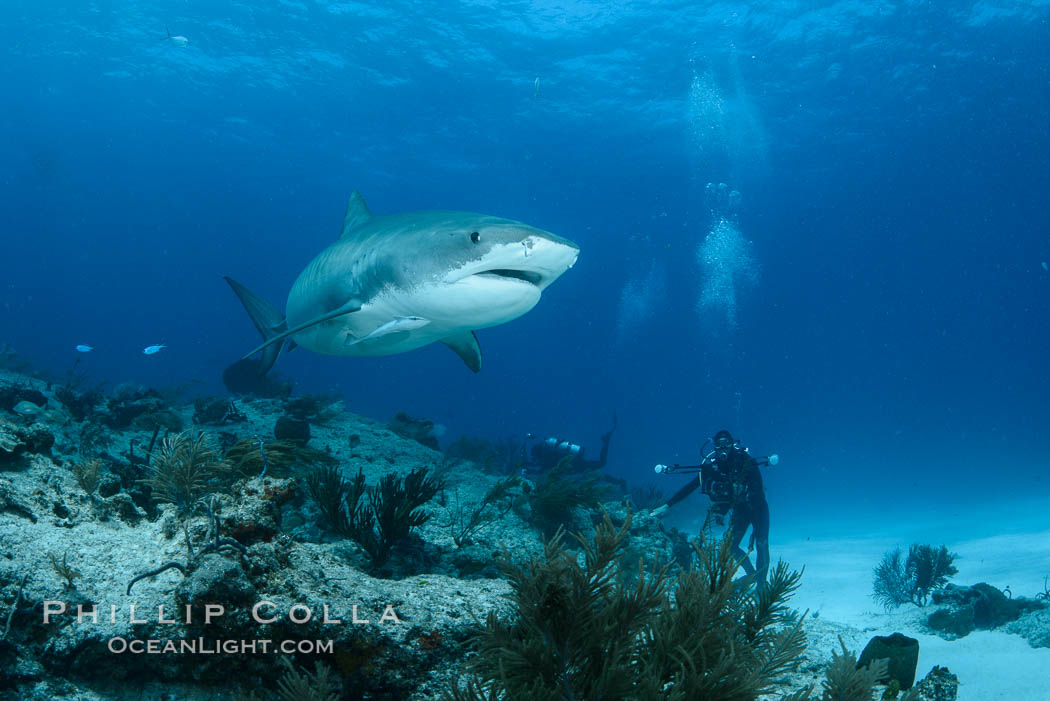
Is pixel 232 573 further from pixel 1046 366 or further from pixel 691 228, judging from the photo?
pixel 1046 366

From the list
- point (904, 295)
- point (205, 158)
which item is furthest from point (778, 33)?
point (904, 295)

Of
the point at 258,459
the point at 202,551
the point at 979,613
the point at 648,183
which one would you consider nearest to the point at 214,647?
the point at 202,551

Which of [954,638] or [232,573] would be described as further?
[954,638]

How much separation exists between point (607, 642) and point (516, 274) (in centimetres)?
267

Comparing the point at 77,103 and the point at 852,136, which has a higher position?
the point at 77,103

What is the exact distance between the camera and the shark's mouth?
3.94 m

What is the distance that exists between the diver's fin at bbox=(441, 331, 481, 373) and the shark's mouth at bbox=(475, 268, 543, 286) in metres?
2.11

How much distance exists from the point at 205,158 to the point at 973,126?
75.3 m

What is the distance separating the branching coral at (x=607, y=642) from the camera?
196cm

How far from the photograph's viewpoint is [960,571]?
44.9 ft

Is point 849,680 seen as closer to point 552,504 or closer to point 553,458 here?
point 552,504

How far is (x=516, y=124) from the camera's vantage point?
128ft

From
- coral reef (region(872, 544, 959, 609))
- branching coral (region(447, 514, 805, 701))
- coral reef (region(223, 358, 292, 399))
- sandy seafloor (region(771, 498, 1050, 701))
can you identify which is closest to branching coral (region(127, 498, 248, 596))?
branching coral (region(447, 514, 805, 701))

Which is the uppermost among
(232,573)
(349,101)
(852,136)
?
(349,101)
